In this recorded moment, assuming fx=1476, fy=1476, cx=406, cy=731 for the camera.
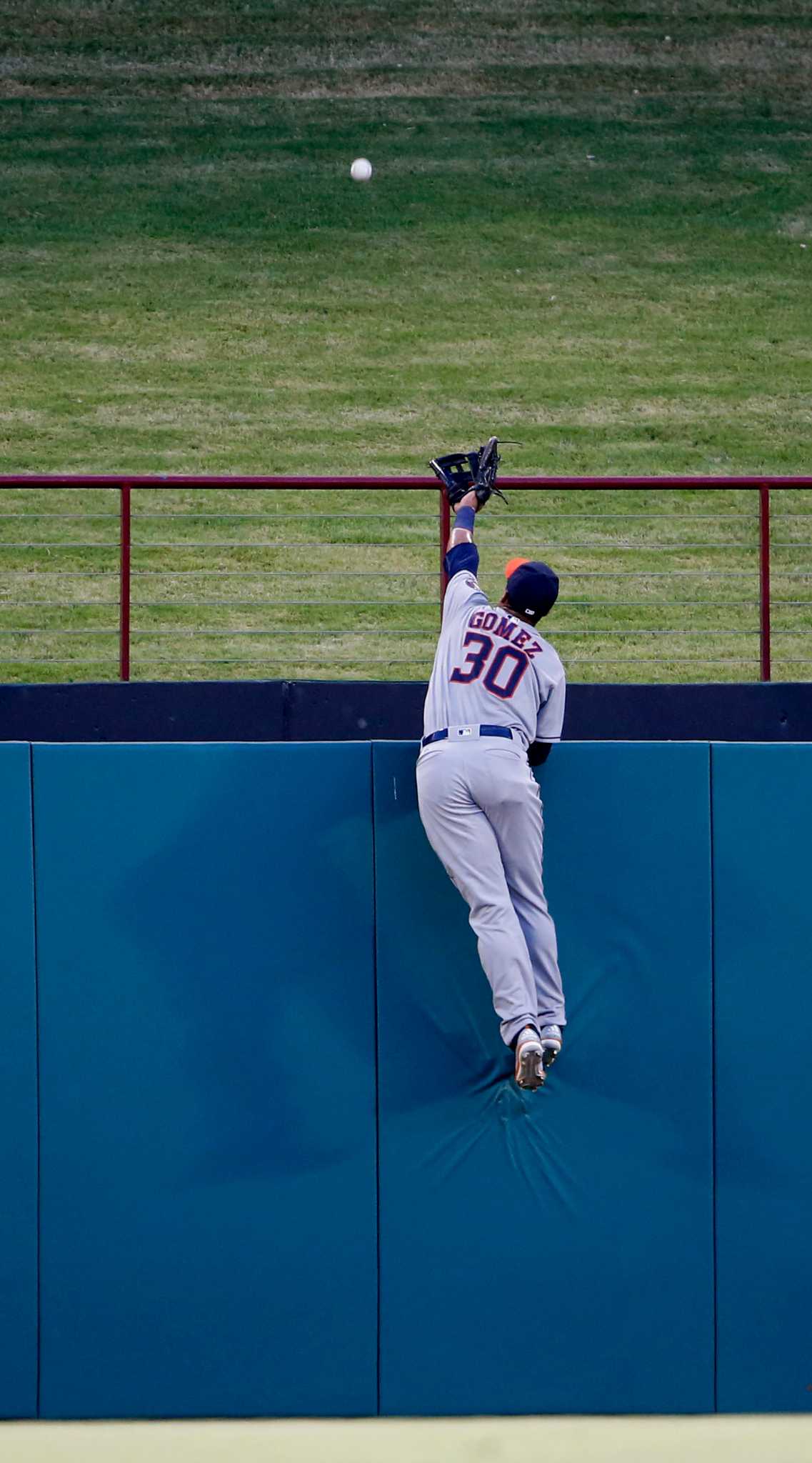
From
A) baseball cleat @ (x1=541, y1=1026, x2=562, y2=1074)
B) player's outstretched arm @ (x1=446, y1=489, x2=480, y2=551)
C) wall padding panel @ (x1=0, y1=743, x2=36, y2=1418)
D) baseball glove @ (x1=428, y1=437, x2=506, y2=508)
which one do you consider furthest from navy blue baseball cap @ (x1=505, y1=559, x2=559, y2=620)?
wall padding panel @ (x1=0, y1=743, x2=36, y2=1418)

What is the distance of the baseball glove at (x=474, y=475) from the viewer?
19.2ft

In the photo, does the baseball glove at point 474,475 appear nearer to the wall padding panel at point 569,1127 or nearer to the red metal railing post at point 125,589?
the wall padding panel at point 569,1127

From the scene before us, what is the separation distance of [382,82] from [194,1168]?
21675 millimetres

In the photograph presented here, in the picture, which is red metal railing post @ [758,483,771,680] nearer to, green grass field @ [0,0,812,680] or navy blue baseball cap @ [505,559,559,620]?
navy blue baseball cap @ [505,559,559,620]

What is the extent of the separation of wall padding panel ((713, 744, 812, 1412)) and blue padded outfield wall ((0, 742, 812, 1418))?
0.01 meters

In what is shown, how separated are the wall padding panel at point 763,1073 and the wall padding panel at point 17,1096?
2572 mm

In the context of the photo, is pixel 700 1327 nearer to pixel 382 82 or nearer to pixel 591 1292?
pixel 591 1292

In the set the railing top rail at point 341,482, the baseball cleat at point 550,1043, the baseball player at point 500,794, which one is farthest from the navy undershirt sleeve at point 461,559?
the railing top rail at point 341,482

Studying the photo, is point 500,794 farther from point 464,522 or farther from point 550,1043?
point 464,522

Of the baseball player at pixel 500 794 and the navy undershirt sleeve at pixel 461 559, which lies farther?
the navy undershirt sleeve at pixel 461 559

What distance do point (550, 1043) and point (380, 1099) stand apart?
0.72 metres

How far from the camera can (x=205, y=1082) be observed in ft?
18.1

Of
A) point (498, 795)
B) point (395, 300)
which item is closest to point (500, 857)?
point (498, 795)

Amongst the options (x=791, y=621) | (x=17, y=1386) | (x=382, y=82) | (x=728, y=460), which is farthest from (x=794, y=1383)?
(x=382, y=82)
